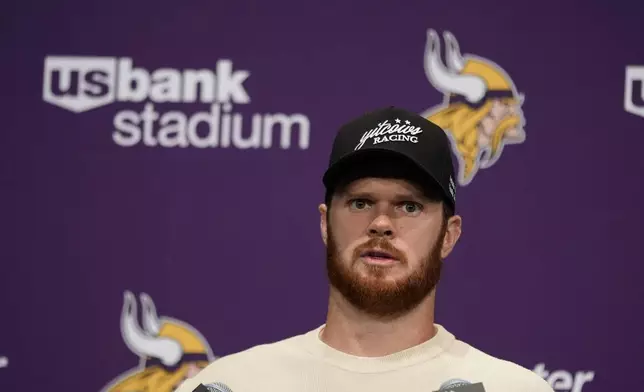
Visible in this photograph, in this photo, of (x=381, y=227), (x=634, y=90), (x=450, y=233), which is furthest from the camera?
(x=634, y=90)

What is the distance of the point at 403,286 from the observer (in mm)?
1977

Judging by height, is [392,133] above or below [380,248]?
above

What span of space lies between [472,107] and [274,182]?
62 cm

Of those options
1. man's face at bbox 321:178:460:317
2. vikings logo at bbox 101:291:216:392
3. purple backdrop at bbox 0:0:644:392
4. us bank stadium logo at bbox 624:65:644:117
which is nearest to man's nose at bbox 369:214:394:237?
man's face at bbox 321:178:460:317

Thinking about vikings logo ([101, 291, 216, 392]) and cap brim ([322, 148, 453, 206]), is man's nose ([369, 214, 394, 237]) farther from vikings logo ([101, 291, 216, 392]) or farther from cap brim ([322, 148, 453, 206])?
vikings logo ([101, 291, 216, 392])

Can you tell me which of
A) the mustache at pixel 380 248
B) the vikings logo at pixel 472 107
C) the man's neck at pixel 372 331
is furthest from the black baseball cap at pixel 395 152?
the vikings logo at pixel 472 107

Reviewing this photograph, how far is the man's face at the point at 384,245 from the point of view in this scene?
1969 mm

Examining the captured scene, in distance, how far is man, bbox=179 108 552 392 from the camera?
198 centimetres

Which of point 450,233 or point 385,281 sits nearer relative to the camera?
point 385,281

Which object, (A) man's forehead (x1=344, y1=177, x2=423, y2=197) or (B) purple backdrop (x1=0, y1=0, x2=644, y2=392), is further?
(B) purple backdrop (x1=0, y1=0, x2=644, y2=392)

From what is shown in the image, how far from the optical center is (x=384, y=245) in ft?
6.46

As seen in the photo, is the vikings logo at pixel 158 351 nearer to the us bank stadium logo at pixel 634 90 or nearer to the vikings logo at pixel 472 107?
the vikings logo at pixel 472 107

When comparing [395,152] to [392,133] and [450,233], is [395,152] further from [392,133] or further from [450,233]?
[450,233]

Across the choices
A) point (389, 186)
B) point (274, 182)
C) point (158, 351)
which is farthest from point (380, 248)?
point (158, 351)
